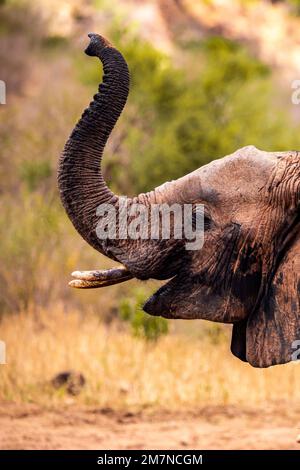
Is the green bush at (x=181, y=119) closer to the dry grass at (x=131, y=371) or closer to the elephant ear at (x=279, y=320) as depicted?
the dry grass at (x=131, y=371)

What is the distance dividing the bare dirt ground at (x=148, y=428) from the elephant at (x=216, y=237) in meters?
2.94

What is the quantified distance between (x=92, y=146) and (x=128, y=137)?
10965 mm

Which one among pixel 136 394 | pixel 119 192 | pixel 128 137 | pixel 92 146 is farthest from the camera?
pixel 128 137

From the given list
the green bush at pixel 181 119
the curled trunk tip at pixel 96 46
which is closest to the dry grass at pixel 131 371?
the curled trunk tip at pixel 96 46

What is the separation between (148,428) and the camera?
7.17 metres

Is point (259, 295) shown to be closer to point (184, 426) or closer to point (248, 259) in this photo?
point (248, 259)

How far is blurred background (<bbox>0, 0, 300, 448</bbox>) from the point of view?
7.98 meters

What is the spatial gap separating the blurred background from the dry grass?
12 millimetres

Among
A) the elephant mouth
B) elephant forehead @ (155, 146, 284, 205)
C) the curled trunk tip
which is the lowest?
the elephant mouth

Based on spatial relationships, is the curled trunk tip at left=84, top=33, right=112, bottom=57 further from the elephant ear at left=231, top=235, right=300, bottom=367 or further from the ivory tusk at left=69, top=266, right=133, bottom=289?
the elephant ear at left=231, top=235, right=300, bottom=367

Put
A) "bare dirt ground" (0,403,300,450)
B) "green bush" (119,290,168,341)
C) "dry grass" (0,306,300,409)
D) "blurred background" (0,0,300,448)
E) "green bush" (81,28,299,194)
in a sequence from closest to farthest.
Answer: "bare dirt ground" (0,403,300,450) → "dry grass" (0,306,300,409) → "blurred background" (0,0,300,448) → "green bush" (119,290,168,341) → "green bush" (81,28,299,194)
